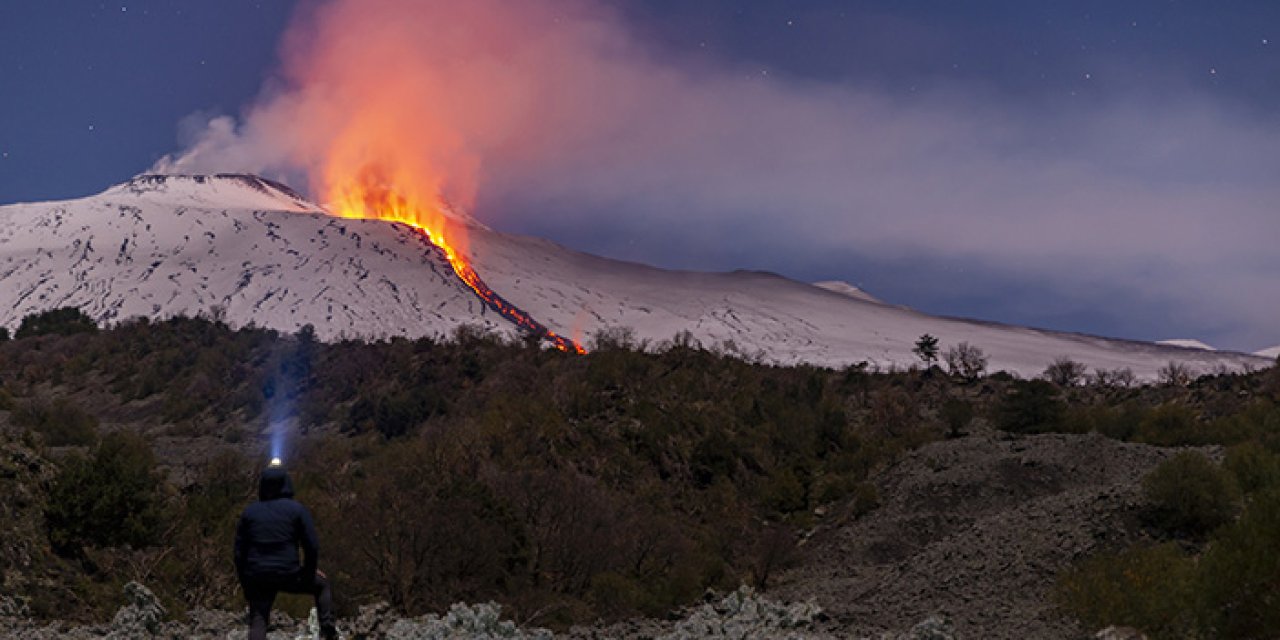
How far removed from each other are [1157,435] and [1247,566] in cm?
2836

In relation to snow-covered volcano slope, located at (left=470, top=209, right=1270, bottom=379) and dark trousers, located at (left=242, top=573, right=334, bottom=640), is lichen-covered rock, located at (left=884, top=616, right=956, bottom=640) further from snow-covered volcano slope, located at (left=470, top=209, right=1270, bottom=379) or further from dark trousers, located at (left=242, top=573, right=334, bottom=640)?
snow-covered volcano slope, located at (left=470, top=209, right=1270, bottom=379)

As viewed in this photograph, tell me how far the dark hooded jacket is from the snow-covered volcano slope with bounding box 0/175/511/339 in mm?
92905

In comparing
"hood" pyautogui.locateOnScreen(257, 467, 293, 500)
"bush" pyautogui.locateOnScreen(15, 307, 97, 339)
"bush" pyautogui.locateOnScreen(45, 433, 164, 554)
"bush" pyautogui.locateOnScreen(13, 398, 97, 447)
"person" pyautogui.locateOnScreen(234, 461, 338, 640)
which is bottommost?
"bush" pyautogui.locateOnScreen(13, 398, 97, 447)

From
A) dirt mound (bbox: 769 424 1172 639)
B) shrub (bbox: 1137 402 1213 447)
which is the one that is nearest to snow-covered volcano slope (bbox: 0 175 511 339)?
shrub (bbox: 1137 402 1213 447)

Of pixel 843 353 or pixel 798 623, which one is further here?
pixel 843 353

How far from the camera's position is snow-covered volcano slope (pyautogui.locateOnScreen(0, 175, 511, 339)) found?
112625 millimetres

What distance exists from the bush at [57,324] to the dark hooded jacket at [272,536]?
82.2m

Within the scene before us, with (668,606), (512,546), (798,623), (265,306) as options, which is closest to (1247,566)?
(798,623)

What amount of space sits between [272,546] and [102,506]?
670 inches

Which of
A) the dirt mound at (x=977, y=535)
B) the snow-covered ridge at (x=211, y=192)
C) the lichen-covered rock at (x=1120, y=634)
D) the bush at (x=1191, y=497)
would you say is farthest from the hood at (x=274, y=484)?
the snow-covered ridge at (x=211, y=192)

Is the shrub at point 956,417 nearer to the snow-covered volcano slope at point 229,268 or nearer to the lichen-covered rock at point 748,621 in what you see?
the lichen-covered rock at point 748,621

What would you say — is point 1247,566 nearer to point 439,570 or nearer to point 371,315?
point 439,570

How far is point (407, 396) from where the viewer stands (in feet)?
173

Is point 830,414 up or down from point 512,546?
up
